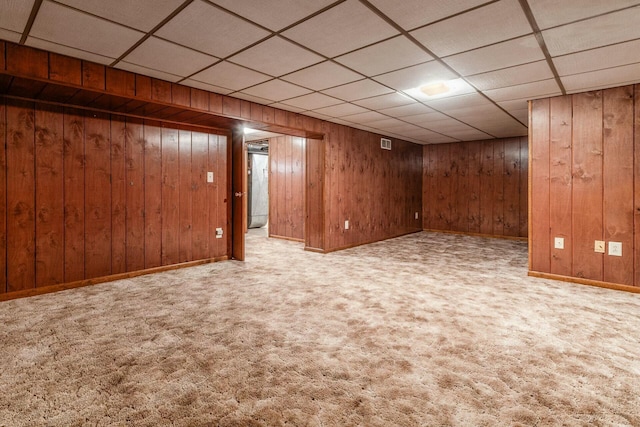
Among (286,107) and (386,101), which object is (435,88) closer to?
(386,101)

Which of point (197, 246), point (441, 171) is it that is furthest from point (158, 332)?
point (441, 171)

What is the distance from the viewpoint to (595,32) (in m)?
2.38

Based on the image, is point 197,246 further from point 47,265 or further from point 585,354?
point 585,354

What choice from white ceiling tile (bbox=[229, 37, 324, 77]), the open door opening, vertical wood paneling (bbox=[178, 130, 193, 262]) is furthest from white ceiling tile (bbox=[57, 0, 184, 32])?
the open door opening

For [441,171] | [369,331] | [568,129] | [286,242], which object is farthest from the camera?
[441,171]

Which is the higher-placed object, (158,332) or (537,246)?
(537,246)

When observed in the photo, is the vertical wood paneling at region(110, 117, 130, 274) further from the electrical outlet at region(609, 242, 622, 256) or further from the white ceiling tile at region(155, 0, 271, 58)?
the electrical outlet at region(609, 242, 622, 256)

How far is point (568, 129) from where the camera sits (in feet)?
13.0

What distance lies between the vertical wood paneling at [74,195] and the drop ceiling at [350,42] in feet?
3.23

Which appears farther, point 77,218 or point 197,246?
point 197,246

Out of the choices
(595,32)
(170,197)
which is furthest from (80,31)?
(595,32)

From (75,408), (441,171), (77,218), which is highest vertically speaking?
(441,171)

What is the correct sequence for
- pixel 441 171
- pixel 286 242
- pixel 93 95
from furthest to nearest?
1. pixel 441 171
2. pixel 286 242
3. pixel 93 95

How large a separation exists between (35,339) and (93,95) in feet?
7.15
